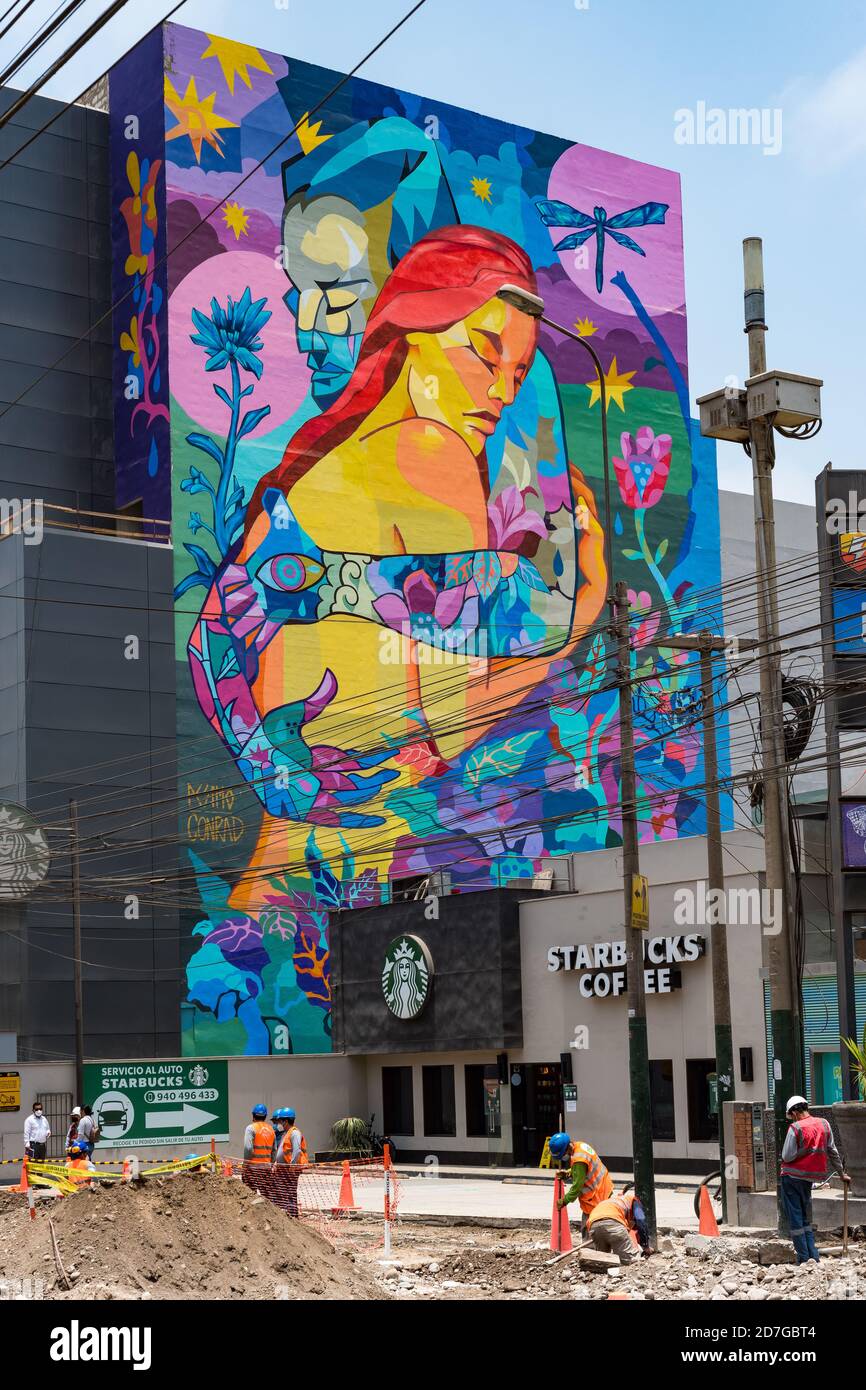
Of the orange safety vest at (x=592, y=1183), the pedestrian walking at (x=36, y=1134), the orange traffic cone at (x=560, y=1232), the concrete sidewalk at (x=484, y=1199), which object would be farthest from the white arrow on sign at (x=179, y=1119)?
the orange safety vest at (x=592, y=1183)

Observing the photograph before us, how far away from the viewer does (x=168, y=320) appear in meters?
57.1

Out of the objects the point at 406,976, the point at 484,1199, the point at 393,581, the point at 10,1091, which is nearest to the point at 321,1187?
the point at 484,1199

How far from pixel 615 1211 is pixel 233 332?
4575cm

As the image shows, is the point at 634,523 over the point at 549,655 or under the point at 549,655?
over

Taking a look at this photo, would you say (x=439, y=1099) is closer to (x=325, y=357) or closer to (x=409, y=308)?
(x=325, y=357)

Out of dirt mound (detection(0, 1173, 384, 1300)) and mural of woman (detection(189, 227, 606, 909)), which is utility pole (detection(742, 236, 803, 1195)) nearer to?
dirt mound (detection(0, 1173, 384, 1300))

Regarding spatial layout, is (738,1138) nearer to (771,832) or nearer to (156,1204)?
(771,832)

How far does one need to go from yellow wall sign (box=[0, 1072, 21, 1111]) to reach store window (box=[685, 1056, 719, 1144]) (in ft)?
59.1

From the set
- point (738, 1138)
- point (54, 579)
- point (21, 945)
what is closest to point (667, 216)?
point (54, 579)

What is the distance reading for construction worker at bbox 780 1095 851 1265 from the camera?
17.7 meters

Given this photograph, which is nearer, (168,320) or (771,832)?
(771,832)

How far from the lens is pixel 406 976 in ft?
153

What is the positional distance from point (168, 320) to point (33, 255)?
6.84m
